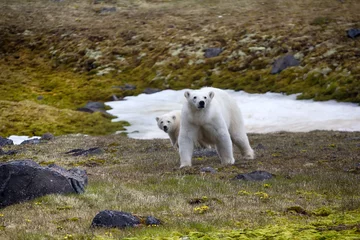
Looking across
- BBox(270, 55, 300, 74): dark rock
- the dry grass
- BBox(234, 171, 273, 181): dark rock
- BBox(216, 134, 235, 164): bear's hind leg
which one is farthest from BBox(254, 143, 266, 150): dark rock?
BBox(270, 55, 300, 74): dark rock

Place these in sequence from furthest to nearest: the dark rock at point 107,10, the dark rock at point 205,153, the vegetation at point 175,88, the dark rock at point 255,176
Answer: the dark rock at point 107,10 → the dark rock at point 205,153 → the dark rock at point 255,176 → the vegetation at point 175,88

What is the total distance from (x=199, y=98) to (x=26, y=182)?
24.8ft

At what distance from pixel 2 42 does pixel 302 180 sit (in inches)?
2947

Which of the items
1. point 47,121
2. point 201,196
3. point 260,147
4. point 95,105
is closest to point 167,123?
point 260,147

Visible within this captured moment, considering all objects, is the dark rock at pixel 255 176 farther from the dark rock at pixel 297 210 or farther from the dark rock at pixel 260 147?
the dark rock at pixel 260 147

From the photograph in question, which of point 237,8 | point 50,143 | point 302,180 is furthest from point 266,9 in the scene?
point 302,180

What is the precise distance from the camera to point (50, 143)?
35656 millimetres

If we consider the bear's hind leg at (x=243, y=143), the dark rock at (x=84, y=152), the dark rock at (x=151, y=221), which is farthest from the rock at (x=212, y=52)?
the dark rock at (x=151, y=221)

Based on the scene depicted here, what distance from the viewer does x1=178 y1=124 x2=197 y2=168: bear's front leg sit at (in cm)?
2034

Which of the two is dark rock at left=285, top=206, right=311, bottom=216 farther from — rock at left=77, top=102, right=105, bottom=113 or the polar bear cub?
rock at left=77, top=102, right=105, bottom=113

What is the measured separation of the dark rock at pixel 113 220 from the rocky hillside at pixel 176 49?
1450 inches

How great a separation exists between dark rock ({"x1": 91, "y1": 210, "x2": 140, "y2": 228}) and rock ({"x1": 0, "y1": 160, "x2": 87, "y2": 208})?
3780mm

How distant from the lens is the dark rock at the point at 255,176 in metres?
17.6

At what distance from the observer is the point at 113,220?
10719mm
